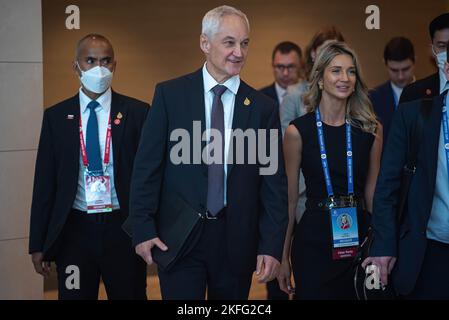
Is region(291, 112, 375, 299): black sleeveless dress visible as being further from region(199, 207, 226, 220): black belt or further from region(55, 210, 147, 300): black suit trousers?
region(55, 210, 147, 300): black suit trousers

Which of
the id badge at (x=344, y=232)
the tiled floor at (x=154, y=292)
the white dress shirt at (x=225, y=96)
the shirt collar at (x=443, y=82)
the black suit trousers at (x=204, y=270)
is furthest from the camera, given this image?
the tiled floor at (x=154, y=292)

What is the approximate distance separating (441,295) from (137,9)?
188 inches

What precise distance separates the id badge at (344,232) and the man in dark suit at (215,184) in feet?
1.45

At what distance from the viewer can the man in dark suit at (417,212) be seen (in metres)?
3.70

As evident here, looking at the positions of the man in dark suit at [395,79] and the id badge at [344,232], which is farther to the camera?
the man in dark suit at [395,79]

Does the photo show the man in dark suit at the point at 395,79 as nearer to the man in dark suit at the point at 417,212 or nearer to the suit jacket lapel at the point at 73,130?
the man in dark suit at the point at 417,212

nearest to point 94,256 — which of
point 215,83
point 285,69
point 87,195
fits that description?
point 87,195

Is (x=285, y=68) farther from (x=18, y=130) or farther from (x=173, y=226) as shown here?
(x=173, y=226)

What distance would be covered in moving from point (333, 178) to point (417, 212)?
63cm

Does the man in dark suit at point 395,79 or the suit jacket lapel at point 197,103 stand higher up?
the man in dark suit at point 395,79

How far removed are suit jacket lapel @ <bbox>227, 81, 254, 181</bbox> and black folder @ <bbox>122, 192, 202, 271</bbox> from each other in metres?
0.27

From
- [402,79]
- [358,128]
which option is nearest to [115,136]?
[358,128]

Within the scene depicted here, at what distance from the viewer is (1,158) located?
509cm

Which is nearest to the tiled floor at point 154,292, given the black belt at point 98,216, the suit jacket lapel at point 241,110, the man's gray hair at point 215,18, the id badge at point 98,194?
the black belt at point 98,216
